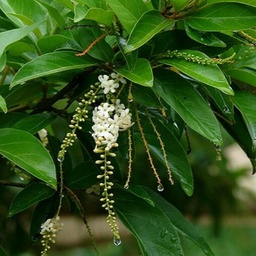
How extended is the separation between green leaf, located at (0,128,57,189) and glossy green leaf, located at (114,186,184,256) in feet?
0.76

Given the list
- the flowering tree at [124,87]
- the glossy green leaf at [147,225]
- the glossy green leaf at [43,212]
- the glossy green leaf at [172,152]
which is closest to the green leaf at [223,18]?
the flowering tree at [124,87]

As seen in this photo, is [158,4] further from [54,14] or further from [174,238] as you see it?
[174,238]

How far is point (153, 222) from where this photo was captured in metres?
1.19

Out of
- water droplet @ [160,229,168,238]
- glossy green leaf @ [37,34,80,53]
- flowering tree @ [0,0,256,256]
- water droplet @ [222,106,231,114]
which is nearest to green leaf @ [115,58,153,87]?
flowering tree @ [0,0,256,256]

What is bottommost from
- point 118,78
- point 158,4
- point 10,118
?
point 10,118

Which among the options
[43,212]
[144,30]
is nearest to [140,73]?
[144,30]

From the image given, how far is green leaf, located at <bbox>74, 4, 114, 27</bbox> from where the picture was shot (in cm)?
98

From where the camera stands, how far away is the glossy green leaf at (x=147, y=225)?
116cm

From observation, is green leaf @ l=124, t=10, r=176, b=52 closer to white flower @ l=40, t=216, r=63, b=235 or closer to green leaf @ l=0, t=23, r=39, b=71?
green leaf @ l=0, t=23, r=39, b=71

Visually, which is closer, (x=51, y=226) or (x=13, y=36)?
(x=13, y=36)

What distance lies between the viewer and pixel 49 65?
3.38 ft

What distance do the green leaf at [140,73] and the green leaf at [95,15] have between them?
8 cm

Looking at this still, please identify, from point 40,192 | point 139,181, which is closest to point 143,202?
point 40,192

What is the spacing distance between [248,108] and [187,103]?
0.14 m
